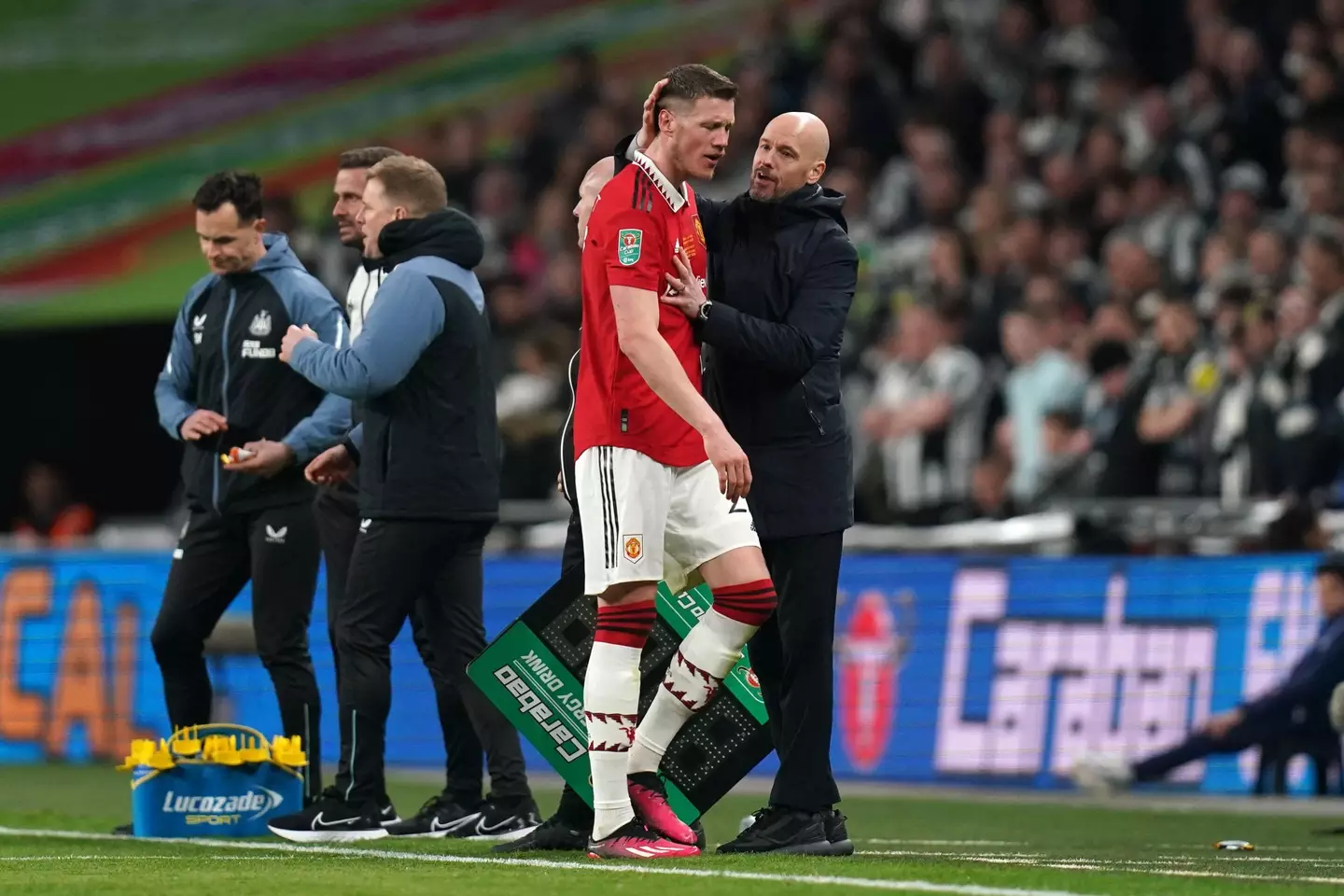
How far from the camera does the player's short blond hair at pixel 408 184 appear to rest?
25.7ft

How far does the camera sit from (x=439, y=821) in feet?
26.4

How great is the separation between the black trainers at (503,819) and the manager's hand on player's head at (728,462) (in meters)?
2.22

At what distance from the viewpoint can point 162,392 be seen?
8570mm

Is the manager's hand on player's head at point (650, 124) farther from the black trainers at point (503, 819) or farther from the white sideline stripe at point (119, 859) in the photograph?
the black trainers at point (503, 819)

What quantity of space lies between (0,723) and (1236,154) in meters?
8.71

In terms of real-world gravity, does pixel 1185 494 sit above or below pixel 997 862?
above

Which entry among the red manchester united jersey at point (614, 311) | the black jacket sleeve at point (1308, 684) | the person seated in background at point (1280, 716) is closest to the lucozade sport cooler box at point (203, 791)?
the red manchester united jersey at point (614, 311)

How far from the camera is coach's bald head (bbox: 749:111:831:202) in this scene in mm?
6703

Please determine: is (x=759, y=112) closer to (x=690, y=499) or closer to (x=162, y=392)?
(x=162, y=392)

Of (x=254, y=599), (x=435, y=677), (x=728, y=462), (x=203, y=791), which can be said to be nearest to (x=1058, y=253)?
(x=435, y=677)

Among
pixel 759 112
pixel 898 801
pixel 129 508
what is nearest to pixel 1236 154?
pixel 759 112

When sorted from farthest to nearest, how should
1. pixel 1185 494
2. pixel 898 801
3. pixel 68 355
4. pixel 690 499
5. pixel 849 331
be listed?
pixel 68 355, pixel 849 331, pixel 1185 494, pixel 898 801, pixel 690 499

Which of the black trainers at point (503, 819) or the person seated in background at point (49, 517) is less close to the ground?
the person seated in background at point (49, 517)

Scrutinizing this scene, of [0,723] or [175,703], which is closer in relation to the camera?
[175,703]
